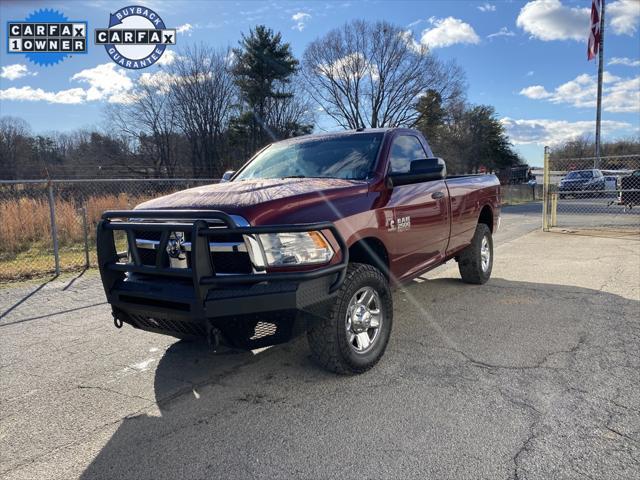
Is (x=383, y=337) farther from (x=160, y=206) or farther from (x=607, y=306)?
(x=607, y=306)

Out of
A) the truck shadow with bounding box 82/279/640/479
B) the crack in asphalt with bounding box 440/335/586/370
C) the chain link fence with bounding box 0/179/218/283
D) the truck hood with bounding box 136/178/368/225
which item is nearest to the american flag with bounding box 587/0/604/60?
the chain link fence with bounding box 0/179/218/283

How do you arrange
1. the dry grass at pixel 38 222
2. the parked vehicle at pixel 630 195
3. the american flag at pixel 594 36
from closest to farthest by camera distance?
1. the dry grass at pixel 38 222
2. the parked vehicle at pixel 630 195
3. the american flag at pixel 594 36

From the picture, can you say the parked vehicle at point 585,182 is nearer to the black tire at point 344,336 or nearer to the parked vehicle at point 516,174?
the black tire at point 344,336

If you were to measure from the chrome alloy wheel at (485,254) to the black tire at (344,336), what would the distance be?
135 inches

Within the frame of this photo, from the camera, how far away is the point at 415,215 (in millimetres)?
4531

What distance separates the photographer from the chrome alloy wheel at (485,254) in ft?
21.9

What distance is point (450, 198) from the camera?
5395 mm

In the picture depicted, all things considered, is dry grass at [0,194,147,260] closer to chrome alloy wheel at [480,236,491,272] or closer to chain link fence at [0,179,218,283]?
chain link fence at [0,179,218,283]

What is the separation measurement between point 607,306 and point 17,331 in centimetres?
656

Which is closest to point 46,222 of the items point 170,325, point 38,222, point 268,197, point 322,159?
point 38,222

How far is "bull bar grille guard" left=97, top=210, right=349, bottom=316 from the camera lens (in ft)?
9.59

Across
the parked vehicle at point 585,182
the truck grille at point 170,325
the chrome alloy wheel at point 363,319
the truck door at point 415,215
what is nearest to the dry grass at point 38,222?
the truck grille at point 170,325

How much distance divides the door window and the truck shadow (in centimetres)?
162

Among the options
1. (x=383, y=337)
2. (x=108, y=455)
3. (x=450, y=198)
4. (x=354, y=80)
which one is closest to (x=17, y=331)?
(x=108, y=455)
